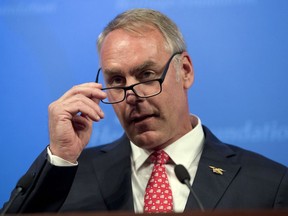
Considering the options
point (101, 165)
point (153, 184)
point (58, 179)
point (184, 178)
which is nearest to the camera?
point (184, 178)

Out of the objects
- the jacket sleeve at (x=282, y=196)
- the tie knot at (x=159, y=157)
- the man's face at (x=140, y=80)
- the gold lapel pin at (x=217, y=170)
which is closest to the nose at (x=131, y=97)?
the man's face at (x=140, y=80)

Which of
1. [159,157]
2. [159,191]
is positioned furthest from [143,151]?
[159,191]

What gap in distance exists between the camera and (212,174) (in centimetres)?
172

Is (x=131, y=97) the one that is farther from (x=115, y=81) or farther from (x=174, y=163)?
(x=174, y=163)

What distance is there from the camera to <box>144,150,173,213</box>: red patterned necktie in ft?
5.44

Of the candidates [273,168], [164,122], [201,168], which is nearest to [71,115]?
[164,122]

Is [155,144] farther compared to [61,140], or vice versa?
[155,144]

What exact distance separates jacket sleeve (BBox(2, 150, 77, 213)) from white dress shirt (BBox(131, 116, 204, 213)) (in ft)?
0.82

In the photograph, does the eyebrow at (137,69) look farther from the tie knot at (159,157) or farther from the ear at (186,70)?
the tie knot at (159,157)

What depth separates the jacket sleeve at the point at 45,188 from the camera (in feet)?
5.09

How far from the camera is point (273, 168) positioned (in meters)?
1.78

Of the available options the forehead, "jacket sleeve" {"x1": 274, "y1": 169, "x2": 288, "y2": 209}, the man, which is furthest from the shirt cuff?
"jacket sleeve" {"x1": 274, "y1": 169, "x2": 288, "y2": 209}

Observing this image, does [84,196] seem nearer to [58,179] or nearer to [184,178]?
[58,179]

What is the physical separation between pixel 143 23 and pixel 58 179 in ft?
1.93
